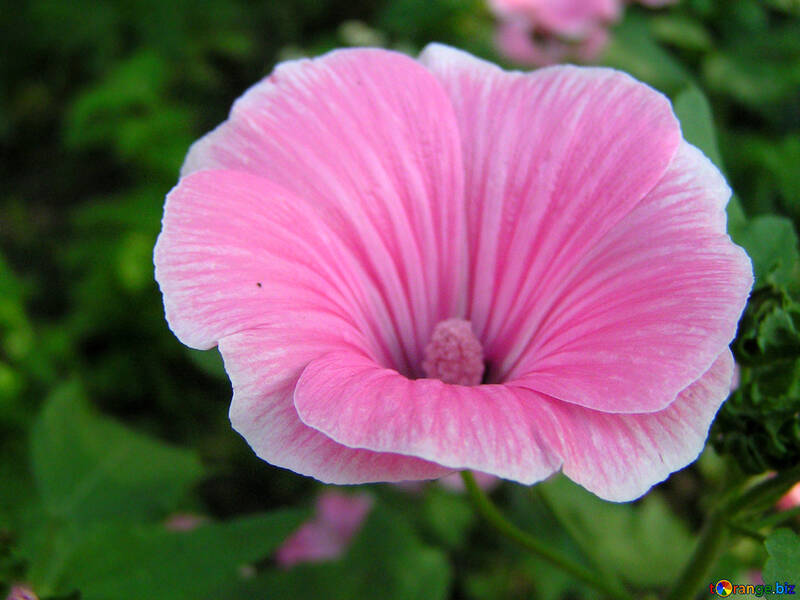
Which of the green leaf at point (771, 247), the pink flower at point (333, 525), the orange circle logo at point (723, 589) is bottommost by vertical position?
the pink flower at point (333, 525)

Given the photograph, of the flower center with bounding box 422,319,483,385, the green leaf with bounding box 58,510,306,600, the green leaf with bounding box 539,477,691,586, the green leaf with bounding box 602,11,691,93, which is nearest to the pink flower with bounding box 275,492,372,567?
the green leaf with bounding box 539,477,691,586

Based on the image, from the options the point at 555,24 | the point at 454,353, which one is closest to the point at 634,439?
the point at 454,353

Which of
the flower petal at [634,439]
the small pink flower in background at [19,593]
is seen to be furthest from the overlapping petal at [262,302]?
the small pink flower in background at [19,593]

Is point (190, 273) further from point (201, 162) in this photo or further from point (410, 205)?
point (410, 205)

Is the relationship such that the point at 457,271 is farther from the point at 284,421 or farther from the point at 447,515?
the point at 447,515

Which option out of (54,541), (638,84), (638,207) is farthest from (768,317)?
(54,541)

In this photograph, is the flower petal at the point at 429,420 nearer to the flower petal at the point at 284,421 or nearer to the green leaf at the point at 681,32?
the flower petal at the point at 284,421
